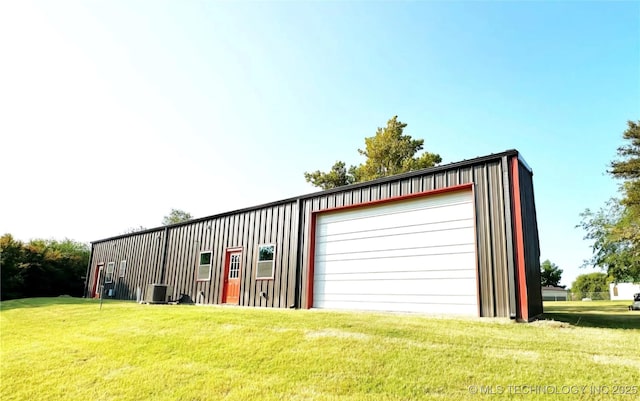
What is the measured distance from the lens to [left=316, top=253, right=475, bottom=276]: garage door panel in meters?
7.66

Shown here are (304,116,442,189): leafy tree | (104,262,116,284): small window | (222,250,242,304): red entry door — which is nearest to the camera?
(222,250,242,304): red entry door

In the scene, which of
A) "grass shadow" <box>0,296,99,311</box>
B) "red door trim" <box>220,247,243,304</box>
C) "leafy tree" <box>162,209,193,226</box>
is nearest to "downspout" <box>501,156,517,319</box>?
"red door trim" <box>220,247,243,304</box>

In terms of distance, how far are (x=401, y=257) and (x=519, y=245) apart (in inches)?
105

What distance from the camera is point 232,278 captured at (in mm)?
12727

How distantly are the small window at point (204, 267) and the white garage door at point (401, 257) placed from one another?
533 centimetres

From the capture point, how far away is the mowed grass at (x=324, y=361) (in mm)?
3641

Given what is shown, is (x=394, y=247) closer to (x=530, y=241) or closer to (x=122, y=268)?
(x=530, y=241)

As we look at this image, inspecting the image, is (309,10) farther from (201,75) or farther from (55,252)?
(55,252)

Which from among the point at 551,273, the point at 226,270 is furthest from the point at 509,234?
the point at 551,273

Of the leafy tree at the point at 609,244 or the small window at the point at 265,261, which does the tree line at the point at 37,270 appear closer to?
the small window at the point at 265,261

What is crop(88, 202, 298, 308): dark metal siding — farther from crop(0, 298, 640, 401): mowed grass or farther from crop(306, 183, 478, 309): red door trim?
crop(0, 298, 640, 401): mowed grass

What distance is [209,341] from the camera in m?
5.79

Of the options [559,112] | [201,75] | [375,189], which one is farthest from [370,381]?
[559,112]

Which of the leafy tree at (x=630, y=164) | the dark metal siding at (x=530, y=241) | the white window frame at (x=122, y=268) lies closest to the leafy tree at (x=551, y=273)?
the leafy tree at (x=630, y=164)
